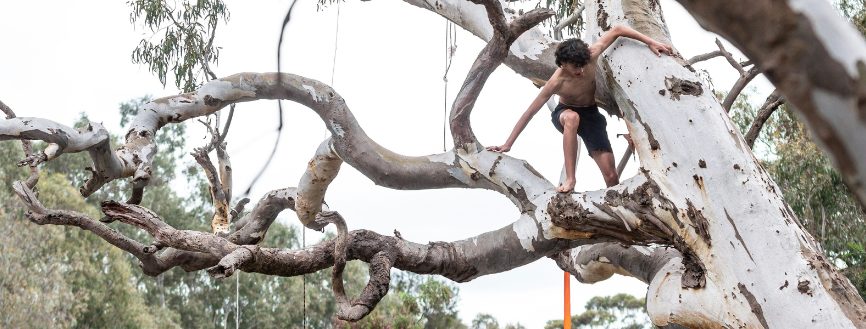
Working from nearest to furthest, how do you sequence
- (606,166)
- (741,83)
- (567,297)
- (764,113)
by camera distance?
(606,166) < (764,113) < (741,83) < (567,297)

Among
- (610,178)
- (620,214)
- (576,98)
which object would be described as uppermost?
(576,98)

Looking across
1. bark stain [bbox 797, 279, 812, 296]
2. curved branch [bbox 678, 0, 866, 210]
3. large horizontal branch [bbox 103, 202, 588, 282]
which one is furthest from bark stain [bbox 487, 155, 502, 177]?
curved branch [bbox 678, 0, 866, 210]

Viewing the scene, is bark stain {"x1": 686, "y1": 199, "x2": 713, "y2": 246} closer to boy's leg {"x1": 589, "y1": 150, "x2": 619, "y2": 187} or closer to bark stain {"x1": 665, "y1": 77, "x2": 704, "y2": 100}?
bark stain {"x1": 665, "y1": 77, "x2": 704, "y2": 100}

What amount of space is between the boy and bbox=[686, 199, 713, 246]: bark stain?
56 centimetres

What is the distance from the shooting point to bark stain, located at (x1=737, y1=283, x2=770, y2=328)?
3.93m

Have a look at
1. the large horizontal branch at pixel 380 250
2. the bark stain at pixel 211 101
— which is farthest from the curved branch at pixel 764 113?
the bark stain at pixel 211 101

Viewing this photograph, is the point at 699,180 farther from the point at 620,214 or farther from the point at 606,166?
the point at 606,166

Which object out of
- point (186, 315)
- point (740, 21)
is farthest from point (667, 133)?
point (186, 315)

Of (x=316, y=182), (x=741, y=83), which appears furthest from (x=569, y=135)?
(x=741, y=83)

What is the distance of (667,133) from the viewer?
4309 millimetres

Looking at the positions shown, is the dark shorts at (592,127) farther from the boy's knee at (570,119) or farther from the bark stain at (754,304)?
the bark stain at (754,304)

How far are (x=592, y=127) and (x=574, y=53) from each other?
0.50m

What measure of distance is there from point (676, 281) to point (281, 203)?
8.56ft

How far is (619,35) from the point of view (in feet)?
A: 14.9
